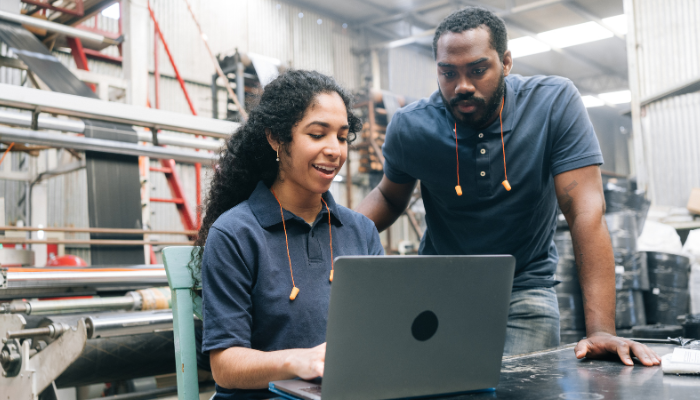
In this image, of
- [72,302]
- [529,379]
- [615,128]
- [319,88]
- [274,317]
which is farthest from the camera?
[615,128]

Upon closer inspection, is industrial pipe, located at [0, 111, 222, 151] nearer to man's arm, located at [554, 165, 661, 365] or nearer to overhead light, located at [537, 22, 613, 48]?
man's arm, located at [554, 165, 661, 365]

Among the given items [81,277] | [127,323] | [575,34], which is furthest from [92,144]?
[575,34]

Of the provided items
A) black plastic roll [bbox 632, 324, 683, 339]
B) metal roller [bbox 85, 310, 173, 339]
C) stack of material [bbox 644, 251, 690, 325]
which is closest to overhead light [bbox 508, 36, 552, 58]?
stack of material [bbox 644, 251, 690, 325]

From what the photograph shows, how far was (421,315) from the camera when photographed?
0.89 meters

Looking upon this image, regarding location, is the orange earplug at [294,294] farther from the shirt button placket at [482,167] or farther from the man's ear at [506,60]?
the man's ear at [506,60]

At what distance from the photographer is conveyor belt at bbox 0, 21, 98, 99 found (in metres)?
3.64

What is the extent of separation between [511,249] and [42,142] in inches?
88.3

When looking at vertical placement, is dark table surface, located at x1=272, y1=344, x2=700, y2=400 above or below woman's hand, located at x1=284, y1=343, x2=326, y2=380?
below

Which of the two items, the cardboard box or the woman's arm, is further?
the cardboard box

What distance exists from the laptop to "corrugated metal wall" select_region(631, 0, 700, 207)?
5.66m

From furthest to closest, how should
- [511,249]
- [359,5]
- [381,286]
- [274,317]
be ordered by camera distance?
[359,5]
[511,249]
[274,317]
[381,286]

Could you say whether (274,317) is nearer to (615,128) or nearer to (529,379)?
(529,379)

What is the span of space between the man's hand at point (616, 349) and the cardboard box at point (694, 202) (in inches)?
178

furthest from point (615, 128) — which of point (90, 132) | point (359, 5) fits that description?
point (90, 132)
